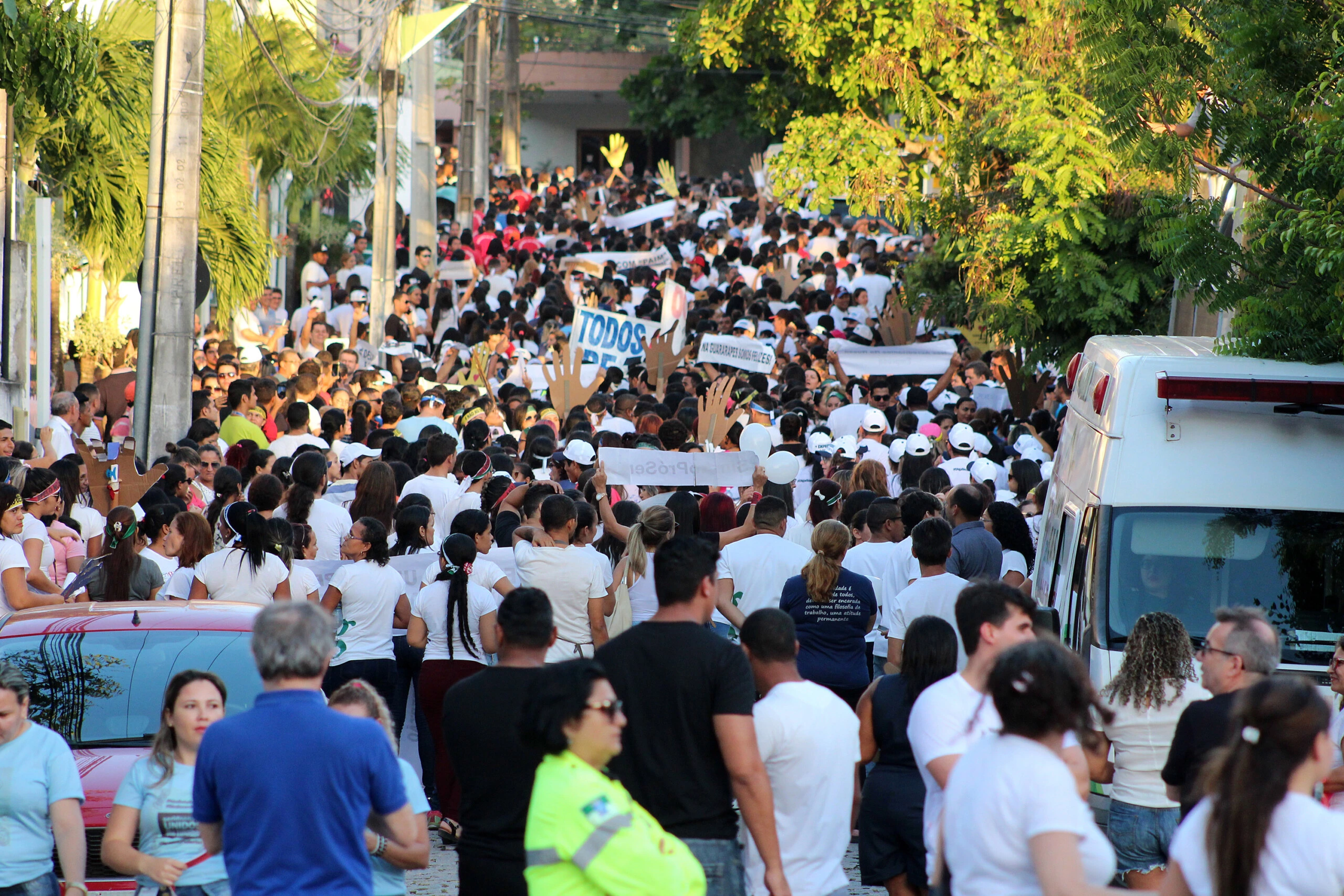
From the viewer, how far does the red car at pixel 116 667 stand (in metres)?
5.86

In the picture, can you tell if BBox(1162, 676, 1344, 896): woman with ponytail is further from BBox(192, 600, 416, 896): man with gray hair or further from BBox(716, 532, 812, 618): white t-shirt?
BBox(716, 532, 812, 618): white t-shirt

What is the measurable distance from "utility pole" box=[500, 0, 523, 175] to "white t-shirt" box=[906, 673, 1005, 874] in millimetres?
49407

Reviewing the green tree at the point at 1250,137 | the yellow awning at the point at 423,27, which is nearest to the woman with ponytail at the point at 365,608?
the green tree at the point at 1250,137

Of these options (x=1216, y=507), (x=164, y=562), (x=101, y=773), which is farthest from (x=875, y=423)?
(x=101, y=773)

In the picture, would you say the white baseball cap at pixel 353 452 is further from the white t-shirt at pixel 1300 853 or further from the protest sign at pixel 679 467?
the white t-shirt at pixel 1300 853

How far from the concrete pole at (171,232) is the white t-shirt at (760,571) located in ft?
20.6

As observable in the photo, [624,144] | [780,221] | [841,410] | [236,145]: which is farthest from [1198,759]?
[624,144]

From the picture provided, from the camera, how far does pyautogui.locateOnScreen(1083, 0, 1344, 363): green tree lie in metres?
7.90

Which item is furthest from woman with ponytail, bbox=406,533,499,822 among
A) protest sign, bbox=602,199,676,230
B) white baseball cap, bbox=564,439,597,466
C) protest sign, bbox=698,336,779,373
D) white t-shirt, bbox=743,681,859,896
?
protest sign, bbox=602,199,676,230

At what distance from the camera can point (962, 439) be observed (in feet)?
39.5

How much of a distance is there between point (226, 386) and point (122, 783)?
→ 1061 cm

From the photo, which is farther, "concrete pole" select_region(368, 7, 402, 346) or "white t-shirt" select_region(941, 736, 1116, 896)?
"concrete pole" select_region(368, 7, 402, 346)

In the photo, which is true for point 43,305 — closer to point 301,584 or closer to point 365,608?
point 301,584

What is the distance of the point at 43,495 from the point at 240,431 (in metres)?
3.81
